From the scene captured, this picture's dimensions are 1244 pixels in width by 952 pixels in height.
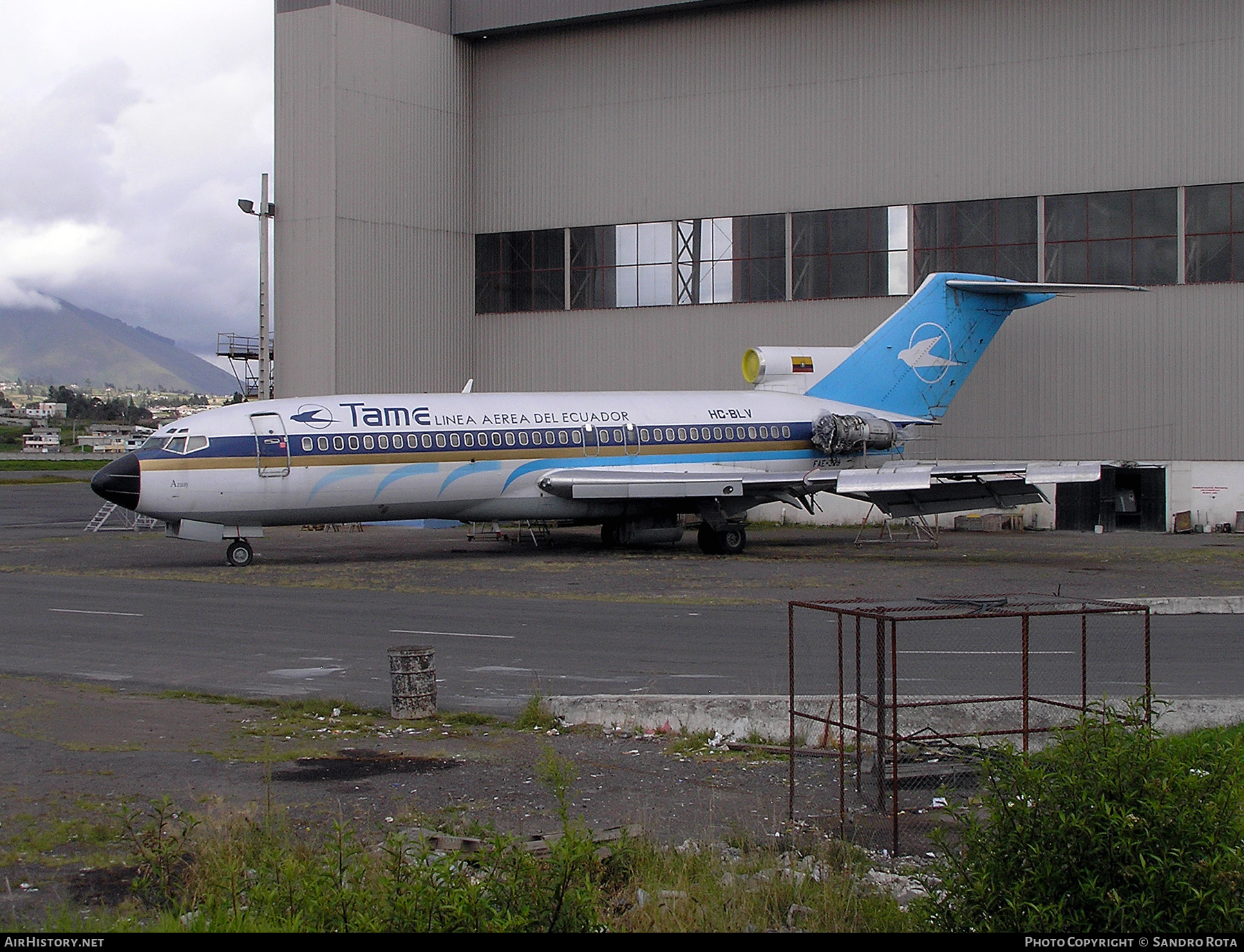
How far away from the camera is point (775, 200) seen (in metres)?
40.1

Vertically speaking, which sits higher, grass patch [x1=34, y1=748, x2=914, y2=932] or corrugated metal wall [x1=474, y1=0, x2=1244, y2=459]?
corrugated metal wall [x1=474, y1=0, x2=1244, y2=459]

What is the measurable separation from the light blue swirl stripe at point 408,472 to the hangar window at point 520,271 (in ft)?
54.4

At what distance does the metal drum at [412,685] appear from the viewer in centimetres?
1170

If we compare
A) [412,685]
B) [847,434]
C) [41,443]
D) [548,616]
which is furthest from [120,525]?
[41,443]

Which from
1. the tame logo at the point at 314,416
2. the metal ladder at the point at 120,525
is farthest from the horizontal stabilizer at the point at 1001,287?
the metal ladder at the point at 120,525

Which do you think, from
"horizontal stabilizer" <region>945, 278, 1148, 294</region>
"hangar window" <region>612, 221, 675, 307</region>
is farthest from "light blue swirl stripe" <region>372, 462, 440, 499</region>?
"hangar window" <region>612, 221, 675, 307</region>

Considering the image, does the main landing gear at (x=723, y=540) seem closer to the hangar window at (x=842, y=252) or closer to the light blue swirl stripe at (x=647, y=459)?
the light blue swirl stripe at (x=647, y=459)

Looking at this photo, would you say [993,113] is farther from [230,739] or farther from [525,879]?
[525,879]

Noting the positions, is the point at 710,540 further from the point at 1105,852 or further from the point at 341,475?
the point at 1105,852

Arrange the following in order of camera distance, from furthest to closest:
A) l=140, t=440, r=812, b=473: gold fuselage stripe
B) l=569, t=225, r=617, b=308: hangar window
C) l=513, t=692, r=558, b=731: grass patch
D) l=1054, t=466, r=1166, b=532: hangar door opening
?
l=569, t=225, r=617, b=308: hangar window
l=1054, t=466, r=1166, b=532: hangar door opening
l=140, t=440, r=812, b=473: gold fuselage stripe
l=513, t=692, r=558, b=731: grass patch

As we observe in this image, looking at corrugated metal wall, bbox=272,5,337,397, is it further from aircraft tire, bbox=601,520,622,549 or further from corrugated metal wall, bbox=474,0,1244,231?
aircraft tire, bbox=601,520,622,549

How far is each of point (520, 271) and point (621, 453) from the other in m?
15.2

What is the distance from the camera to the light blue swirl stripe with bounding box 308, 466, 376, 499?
26.5 meters

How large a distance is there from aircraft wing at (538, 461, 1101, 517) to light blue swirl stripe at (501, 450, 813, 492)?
25 centimetres
